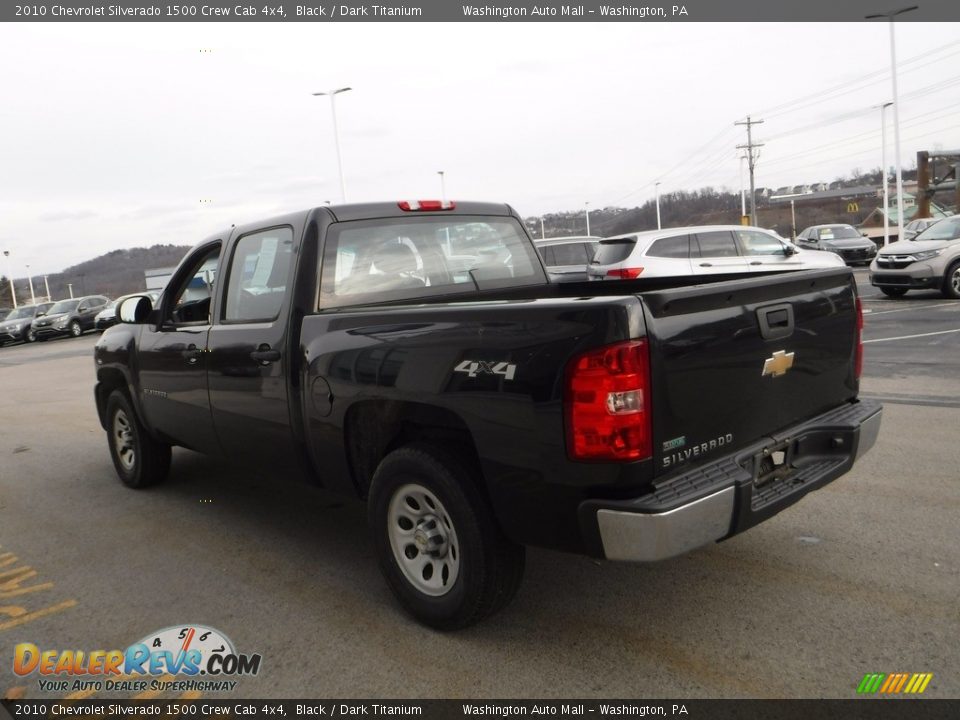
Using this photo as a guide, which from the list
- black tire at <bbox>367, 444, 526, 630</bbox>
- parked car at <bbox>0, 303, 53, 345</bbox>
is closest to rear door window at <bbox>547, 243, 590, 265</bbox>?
black tire at <bbox>367, 444, 526, 630</bbox>

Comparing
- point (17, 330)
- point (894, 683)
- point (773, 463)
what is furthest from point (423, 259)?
point (17, 330)

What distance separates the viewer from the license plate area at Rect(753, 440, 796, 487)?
311 centimetres

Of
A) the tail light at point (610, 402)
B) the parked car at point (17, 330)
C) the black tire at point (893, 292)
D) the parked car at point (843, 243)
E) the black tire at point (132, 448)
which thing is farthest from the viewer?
the parked car at point (17, 330)

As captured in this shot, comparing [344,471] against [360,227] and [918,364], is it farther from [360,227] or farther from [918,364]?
[918,364]

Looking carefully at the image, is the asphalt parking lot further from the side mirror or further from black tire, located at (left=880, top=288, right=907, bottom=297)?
black tire, located at (left=880, top=288, right=907, bottom=297)

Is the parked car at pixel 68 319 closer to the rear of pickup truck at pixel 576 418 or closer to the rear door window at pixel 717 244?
the rear door window at pixel 717 244

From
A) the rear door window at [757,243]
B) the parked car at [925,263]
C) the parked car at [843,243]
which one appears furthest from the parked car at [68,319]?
the parked car at [925,263]

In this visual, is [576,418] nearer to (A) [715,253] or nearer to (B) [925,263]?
(A) [715,253]

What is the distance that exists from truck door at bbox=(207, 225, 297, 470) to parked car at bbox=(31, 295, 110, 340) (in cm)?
3349

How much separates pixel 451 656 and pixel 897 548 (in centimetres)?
231

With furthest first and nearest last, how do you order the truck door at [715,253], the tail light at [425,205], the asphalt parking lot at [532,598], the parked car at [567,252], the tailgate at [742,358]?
1. the parked car at [567,252]
2. the truck door at [715,253]
3. the tail light at [425,205]
4. the asphalt parking lot at [532,598]
5. the tailgate at [742,358]

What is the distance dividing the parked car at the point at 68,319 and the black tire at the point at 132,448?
31427 millimetres

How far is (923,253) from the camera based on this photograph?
48.7 ft

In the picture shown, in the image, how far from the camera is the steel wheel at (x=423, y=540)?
3227 mm
